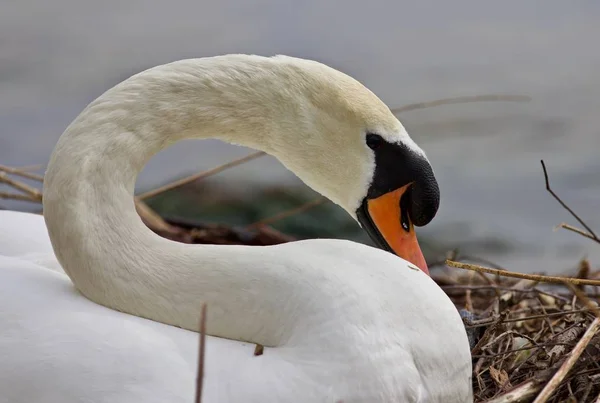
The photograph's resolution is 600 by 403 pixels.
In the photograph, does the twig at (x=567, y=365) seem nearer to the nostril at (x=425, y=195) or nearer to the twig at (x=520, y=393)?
the twig at (x=520, y=393)

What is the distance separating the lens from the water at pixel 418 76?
647cm

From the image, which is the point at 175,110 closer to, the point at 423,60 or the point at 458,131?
the point at 458,131

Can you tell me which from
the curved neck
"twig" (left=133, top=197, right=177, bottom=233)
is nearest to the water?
"twig" (left=133, top=197, right=177, bottom=233)

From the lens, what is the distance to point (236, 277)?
211 cm

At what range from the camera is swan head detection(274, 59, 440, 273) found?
2.28 metres

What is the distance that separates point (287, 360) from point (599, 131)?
5564 mm

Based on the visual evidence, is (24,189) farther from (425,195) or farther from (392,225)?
(425,195)

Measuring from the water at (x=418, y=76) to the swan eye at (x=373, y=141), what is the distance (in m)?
4.01

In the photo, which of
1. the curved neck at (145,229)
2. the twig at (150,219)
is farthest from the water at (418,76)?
the curved neck at (145,229)

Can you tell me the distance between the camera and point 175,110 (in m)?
2.22

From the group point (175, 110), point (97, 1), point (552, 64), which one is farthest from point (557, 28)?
point (175, 110)

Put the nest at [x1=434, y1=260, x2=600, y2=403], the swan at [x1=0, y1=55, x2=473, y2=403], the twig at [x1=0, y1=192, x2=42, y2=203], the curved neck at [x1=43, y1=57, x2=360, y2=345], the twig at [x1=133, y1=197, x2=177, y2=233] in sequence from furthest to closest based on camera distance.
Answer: the twig at [x1=133, y1=197, x2=177, y2=233], the twig at [x1=0, y1=192, x2=42, y2=203], the nest at [x1=434, y1=260, x2=600, y2=403], the curved neck at [x1=43, y1=57, x2=360, y2=345], the swan at [x1=0, y1=55, x2=473, y2=403]

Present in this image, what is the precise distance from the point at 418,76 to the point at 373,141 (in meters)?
5.37

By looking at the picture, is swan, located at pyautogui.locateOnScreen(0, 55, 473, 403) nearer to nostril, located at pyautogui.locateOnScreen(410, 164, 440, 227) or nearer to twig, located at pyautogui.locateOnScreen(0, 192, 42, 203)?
nostril, located at pyautogui.locateOnScreen(410, 164, 440, 227)
